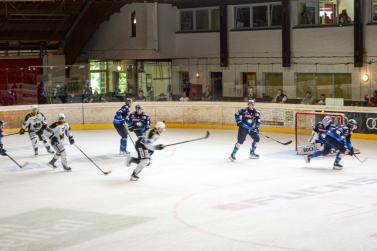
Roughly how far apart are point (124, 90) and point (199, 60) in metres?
5.05

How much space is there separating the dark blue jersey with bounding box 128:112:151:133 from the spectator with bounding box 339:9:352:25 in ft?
39.6

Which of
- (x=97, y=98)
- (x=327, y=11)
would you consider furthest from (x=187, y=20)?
(x=97, y=98)

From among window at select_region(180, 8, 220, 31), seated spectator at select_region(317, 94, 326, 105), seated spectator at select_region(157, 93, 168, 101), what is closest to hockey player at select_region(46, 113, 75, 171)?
seated spectator at select_region(317, 94, 326, 105)

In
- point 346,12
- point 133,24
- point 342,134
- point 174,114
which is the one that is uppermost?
point 133,24

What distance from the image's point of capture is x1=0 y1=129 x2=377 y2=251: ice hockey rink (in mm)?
11852

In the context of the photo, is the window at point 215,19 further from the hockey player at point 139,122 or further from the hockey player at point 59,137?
the hockey player at point 59,137

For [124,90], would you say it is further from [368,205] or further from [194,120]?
[368,205]

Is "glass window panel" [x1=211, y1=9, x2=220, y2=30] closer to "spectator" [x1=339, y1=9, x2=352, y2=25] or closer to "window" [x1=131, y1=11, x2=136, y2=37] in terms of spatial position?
"window" [x1=131, y1=11, x2=136, y2=37]

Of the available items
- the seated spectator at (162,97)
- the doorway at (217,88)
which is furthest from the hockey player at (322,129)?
the seated spectator at (162,97)

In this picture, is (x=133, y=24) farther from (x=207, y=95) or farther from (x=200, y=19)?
(x=207, y=95)

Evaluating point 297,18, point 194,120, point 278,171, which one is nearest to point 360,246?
point 278,171

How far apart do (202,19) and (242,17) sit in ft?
7.26

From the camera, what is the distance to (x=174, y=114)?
28609 millimetres

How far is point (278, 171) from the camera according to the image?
18547 millimetres
